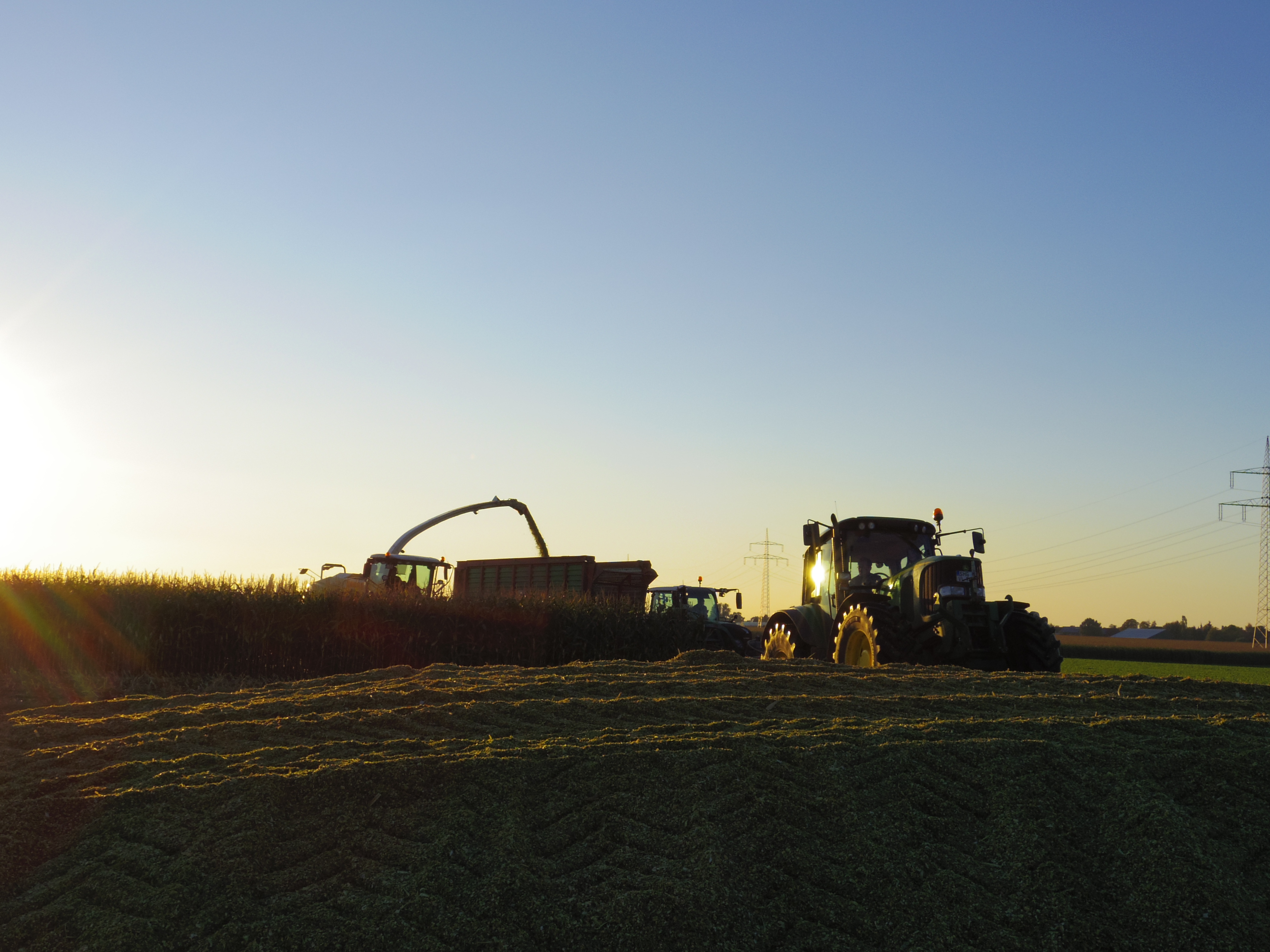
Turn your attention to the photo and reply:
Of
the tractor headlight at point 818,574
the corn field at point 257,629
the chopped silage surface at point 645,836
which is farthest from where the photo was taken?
the corn field at point 257,629

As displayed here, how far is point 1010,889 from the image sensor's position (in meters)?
4.31

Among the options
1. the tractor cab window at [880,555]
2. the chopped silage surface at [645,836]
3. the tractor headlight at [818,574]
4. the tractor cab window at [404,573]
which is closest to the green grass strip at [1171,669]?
the tractor headlight at [818,574]

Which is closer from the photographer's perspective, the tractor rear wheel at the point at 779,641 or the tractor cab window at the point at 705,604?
the tractor rear wheel at the point at 779,641

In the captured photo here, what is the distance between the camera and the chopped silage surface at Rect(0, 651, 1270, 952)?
13.1ft

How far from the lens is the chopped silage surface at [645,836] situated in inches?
157

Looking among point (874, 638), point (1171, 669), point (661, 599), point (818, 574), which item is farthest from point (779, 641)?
point (1171, 669)

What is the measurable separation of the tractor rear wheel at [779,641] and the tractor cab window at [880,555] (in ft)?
4.11

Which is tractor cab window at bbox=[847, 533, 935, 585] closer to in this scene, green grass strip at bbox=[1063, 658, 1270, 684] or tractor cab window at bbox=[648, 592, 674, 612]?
tractor cab window at bbox=[648, 592, 674, 612]

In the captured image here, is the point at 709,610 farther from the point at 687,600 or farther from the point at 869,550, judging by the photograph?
the point at 869,550

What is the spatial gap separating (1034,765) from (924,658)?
6025 millimetres

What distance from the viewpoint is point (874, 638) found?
36.3ft

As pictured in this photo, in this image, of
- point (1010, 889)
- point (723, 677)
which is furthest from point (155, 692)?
point (1010, 889)

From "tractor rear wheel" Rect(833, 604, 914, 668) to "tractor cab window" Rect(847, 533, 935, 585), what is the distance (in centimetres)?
96

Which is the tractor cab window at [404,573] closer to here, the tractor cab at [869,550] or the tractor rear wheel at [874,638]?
the tractor cab at [869,550]
